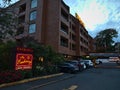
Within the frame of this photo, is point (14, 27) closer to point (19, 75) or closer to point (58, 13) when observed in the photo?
point (19, 75)

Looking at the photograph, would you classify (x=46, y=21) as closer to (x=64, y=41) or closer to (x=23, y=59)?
(x=64, y=41)

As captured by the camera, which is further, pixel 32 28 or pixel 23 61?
pixel 32 28

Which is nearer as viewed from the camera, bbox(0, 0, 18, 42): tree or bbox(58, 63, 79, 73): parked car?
bbox(0, 0, 18, 42): tree

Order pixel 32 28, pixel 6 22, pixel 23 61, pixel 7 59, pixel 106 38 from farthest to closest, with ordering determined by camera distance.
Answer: pixel 106 38 → pixel 32 28 → pixel 23 61 → pixel 7 59 → pixel 6 22

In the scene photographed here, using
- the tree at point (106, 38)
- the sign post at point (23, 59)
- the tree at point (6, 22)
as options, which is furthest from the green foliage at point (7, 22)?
the tree at point (106, 38)

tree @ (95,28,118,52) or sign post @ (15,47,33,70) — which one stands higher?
tree @ (95,28,118,52)

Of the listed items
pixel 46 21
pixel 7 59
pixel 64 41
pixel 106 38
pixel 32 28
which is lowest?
pixel 7 59

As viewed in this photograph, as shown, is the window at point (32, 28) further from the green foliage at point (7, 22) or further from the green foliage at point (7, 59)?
the green foliage at point (7, 22)

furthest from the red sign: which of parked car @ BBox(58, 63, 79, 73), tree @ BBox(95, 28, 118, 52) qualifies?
tree @ BBox(95, 28, 118, 52)

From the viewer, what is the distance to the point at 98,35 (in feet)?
408

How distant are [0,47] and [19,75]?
425 centimetres

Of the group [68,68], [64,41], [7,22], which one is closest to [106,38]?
[64,41]

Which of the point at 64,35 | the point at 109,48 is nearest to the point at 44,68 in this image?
the point at 64,35

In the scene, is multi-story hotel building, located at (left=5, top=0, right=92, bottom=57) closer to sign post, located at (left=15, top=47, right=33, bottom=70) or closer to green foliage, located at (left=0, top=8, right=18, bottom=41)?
sign post, located at (left=15, top=47, right=33, bottom=70)
